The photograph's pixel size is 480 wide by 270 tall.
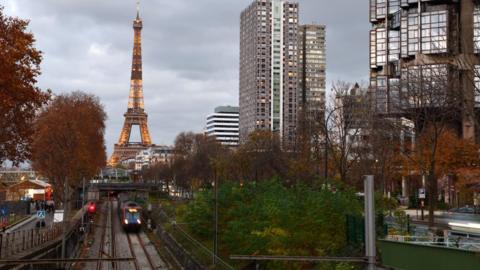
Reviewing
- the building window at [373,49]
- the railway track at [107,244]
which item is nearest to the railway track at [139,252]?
the railway track at [107,244]

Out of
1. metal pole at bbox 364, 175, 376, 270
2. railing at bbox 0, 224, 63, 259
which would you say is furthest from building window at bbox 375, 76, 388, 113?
metal pole at bbox 364, 175, 376, 270

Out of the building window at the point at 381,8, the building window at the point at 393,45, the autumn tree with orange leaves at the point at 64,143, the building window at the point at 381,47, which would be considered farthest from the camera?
the building window at the point at 381,8

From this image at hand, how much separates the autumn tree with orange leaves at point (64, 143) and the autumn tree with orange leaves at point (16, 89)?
1546 inches

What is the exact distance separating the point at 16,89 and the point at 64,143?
4797 centimetres

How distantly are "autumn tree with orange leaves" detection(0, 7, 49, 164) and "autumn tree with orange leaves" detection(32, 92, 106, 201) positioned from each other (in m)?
39.3

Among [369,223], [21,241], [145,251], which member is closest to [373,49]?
[145,251]

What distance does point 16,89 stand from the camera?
3088 cm

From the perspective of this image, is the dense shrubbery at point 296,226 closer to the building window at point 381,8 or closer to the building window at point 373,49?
the building window at point 373,49

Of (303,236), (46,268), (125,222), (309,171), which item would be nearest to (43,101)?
(46,268)

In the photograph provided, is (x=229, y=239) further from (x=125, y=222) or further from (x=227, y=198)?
(x=125, y=222)

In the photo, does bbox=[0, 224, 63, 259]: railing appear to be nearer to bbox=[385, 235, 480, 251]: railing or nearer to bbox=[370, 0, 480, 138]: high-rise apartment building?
bbox=[385, 235, 480, 251]: railing

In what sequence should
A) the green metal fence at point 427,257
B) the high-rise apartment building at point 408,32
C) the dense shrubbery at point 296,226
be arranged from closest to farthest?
the green metal fence at point 427,257 < the dense shrubbery at point 296,226 < the high-rise apartment building at point 408,32

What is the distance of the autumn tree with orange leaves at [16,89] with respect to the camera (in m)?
30.3

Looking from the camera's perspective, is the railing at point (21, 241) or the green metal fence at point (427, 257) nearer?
the green metal fence at point (427, 257)
